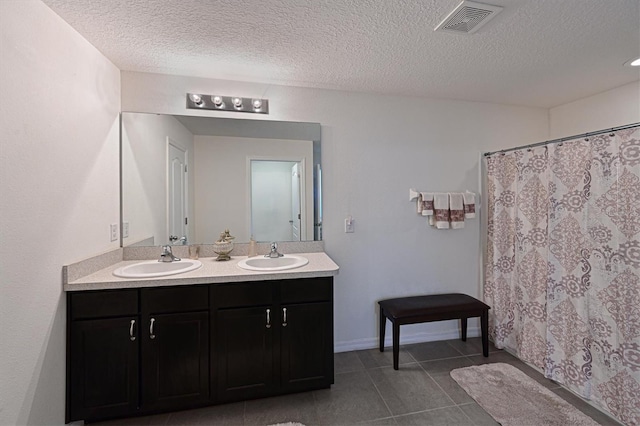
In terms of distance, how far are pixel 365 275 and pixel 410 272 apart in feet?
1.50

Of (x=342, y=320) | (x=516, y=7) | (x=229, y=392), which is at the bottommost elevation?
(x=229, y=392)

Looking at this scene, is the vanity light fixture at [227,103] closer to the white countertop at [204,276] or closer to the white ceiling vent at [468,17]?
the white countertop at [204,276]

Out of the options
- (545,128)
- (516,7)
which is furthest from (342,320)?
(545,128)

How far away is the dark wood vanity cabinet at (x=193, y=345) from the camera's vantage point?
1674 millimetres

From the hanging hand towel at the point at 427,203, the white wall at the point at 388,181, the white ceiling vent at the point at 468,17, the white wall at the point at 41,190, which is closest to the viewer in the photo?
the white wall at the point at 41,190

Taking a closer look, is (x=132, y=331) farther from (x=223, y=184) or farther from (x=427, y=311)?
(x=427, y=311)

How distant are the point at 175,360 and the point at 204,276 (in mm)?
560

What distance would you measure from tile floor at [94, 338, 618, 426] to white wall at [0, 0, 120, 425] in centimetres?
65

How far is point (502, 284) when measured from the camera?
2.60 metres

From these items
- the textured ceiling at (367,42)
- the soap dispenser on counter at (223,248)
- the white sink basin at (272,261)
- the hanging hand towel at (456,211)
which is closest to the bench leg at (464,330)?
the hanging hand towel at (456,211)

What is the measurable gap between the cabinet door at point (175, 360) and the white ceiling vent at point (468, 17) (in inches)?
88.6

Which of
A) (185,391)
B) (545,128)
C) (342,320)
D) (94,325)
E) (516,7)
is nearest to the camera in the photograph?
(516,7)

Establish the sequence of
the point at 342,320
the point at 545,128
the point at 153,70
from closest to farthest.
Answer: the point at 153,70
the point at 342,320
the point at 545,128

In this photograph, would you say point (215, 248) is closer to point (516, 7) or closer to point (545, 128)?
point (516, 7)
